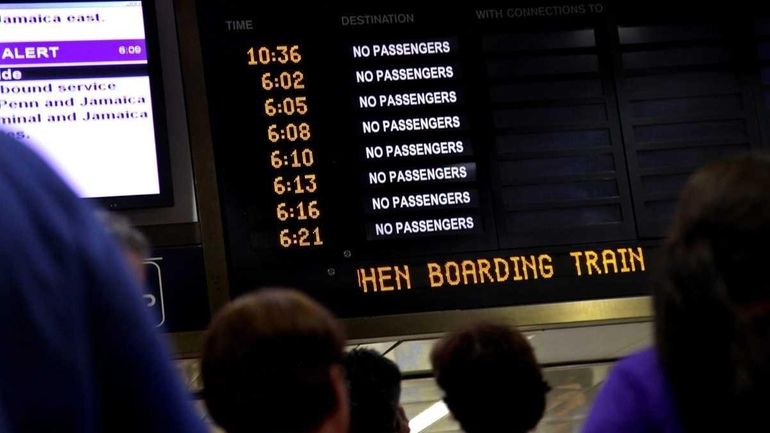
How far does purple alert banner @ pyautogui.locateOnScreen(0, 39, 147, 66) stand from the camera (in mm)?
3986

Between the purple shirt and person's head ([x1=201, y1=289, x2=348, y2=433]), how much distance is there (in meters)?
0.44

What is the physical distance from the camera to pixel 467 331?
7.04 feet

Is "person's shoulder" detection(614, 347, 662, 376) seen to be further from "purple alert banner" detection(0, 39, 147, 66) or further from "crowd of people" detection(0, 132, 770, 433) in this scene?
"purple alert banner" detection(0, 39, 147, 66)

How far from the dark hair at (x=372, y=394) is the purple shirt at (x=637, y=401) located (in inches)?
55.9

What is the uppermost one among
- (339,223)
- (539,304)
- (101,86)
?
(101,86)

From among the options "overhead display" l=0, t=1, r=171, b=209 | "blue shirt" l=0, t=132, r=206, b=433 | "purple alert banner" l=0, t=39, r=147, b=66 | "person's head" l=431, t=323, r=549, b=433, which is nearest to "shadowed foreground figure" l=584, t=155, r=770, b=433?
"blue shirt" l=0, t=132, r=206, b=433

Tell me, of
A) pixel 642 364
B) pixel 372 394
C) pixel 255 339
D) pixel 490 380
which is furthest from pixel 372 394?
pixel 642 364

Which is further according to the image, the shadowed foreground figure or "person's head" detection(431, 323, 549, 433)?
"person's head" detection(431, 323, 549, 433)

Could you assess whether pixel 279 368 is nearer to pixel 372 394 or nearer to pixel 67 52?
pixel 372 394

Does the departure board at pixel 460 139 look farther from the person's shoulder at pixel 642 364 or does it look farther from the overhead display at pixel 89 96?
the person's shoulder at pixel 642 364

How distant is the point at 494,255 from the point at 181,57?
1213 mm

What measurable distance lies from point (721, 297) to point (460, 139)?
3.25 metres

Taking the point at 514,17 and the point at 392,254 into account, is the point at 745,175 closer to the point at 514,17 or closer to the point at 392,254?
the point at 392,254

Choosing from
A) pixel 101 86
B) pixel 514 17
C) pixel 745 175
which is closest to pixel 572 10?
pixel 514 17
